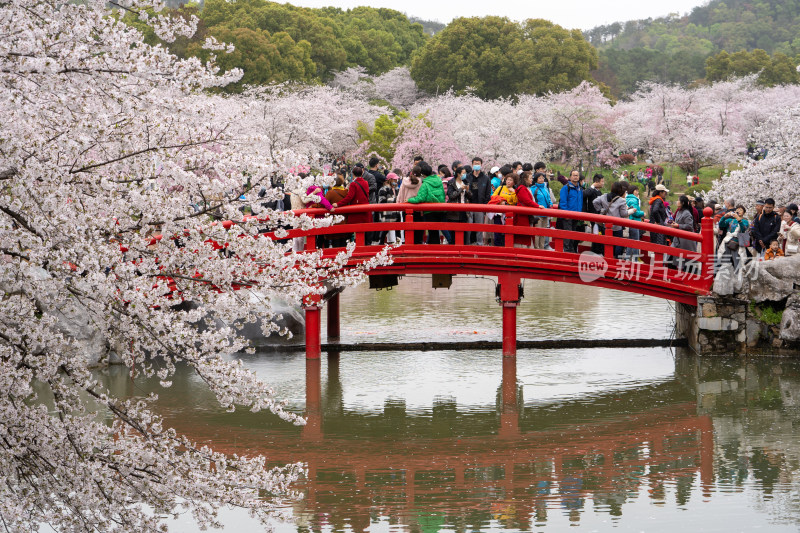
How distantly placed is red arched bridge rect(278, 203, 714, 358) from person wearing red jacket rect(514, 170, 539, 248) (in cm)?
2

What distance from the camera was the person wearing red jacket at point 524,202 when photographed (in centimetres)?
1277

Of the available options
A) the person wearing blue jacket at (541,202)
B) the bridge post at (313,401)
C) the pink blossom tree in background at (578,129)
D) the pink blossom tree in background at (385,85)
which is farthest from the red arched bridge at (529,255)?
the pink blossom tree in background at (385,85)

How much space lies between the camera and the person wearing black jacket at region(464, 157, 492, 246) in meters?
13.4

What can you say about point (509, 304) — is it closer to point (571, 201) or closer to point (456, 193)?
point (571, 201)

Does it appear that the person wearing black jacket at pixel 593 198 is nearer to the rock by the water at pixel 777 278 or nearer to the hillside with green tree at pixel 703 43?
the rock by the water at pixel 777 278

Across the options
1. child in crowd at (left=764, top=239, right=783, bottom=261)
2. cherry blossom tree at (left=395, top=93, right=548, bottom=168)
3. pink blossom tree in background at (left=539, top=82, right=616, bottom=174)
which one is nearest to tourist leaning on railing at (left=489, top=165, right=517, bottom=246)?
child in crowd at (left=764, top=239, right=783, bottom=261)

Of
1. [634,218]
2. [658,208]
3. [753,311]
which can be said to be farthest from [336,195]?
[753,311]

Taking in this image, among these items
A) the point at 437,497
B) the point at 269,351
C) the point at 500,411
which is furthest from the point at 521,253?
the point at 437,497

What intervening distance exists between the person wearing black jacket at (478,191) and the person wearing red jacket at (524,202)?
585 millimetres

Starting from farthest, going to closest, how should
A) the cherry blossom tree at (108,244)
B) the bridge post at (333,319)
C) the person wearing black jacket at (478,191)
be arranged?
the bridge post at (333,319) < the person wearing black jacket at (478,191) < the cherry blossom tree at (108,244)

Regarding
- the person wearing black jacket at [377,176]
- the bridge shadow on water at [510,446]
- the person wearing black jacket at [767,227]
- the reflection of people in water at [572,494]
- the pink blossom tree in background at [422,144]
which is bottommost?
the reflection of people in water at [572,494]

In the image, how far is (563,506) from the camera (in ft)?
25.8

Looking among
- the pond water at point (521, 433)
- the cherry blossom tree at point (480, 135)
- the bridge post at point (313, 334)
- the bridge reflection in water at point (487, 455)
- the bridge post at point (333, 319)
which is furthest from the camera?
the cherry blossom tree at point (480, 135)

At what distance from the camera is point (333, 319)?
1490cm
